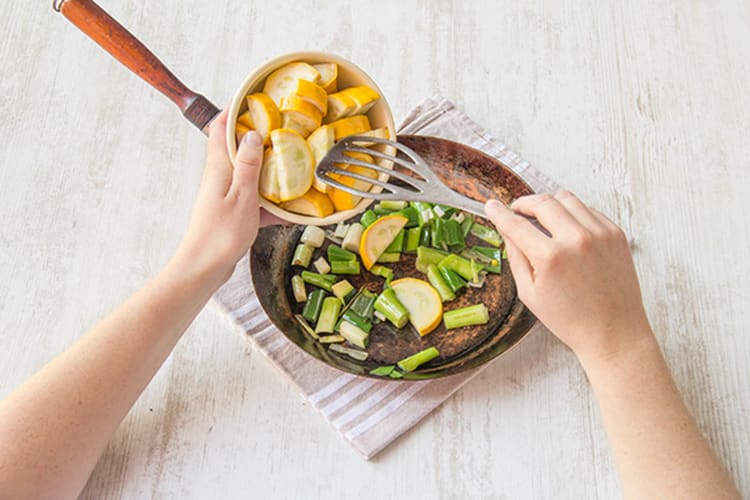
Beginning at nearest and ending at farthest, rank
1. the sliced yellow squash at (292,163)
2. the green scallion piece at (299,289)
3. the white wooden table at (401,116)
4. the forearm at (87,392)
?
the forearm at (87,392), the sliced yellow squash at (292,163), the white wooden table at (401,116), the green scallion piece at (299,289)

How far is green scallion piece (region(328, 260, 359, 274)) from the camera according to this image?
4.57ft

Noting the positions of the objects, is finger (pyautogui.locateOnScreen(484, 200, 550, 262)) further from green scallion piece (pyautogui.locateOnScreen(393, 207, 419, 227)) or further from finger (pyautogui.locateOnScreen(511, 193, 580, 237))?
green scallion piece (pyautogui.locateOnScreen(393, 207, 419, 227))

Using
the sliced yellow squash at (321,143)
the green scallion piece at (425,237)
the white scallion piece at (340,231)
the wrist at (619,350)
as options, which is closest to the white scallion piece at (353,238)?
the white scallion piece at (340,231)

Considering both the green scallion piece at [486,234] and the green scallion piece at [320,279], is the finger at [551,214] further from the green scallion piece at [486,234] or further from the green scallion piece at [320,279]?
the green scallion piece at [320,279]

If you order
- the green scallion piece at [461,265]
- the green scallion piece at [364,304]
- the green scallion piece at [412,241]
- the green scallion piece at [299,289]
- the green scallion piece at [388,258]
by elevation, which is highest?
the green scallion piece at [299,289]

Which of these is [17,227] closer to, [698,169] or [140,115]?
[140,115]

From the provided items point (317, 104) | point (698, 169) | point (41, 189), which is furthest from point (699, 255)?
point (41, 189)

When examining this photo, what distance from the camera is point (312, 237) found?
1415 mm

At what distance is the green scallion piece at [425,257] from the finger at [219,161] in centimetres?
40

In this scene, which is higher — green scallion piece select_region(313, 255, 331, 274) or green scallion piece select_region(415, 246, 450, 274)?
green scallion piece select_region(313, 255, 331, 274)

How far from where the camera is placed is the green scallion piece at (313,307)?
1.34 m

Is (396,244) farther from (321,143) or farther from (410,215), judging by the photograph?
A: (321,143)

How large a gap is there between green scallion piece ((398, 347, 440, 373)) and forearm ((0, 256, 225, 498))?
351mm

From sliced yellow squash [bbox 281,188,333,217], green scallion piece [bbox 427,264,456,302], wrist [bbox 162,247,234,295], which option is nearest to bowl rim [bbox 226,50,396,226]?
sliced yellow squash [bbox 281,188,333,217]
